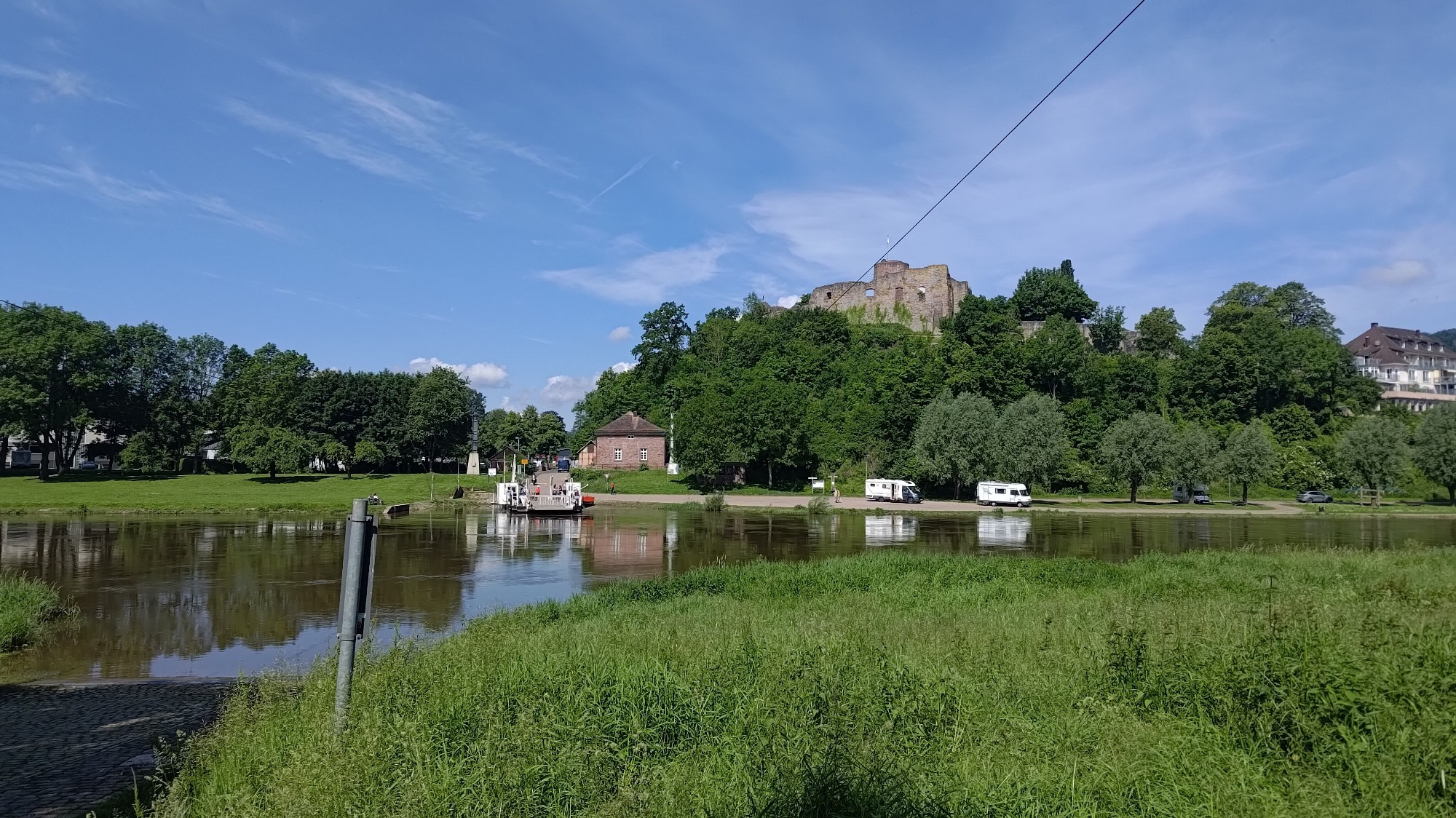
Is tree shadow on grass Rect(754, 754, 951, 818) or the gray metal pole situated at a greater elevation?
the gray metal pole

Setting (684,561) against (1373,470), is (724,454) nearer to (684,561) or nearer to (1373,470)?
(684,561)

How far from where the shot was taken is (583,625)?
12547mm

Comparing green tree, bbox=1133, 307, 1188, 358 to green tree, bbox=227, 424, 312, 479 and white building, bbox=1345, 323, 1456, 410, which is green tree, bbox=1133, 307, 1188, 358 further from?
green tree, bbox=227, 424, 312, 479

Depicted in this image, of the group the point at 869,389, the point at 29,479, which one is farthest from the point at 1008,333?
the point at 29,479

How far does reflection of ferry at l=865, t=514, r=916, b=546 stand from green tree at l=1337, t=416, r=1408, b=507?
136 ft

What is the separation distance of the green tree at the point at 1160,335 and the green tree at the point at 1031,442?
130ft

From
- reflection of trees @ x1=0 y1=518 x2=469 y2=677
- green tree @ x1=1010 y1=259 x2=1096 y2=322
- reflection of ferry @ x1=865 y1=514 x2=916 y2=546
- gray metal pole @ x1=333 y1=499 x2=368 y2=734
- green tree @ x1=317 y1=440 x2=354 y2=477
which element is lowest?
reflection of trees @ x1=0 y1=518 x2=469 y2=677

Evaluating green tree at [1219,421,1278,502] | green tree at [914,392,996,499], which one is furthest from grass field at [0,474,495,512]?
green tree at [1219,421,1278,502]

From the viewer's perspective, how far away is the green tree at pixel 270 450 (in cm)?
7094

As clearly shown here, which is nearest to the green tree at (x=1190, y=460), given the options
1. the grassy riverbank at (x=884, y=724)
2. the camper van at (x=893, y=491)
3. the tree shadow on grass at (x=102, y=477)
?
the camper van at (x=893, y=491)

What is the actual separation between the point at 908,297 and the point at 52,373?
9456 cm

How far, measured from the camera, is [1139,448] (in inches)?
2486

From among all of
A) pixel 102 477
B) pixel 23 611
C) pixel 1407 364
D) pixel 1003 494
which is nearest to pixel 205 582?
pixel 23 611

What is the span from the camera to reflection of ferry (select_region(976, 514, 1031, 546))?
35875 millimetres
